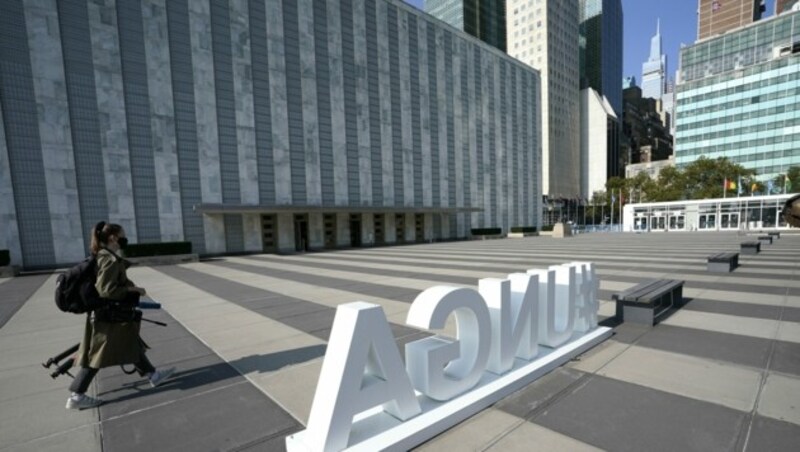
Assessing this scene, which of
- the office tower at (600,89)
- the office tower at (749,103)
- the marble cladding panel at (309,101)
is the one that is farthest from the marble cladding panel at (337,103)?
the office tower at (749,103)

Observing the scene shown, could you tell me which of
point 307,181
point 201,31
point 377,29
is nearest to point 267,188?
point 307,181

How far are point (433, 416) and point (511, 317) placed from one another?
1411 mm

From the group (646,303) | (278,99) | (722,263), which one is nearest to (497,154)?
(278,99)

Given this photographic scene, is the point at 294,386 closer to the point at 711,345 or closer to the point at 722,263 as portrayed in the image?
the point at 711,345

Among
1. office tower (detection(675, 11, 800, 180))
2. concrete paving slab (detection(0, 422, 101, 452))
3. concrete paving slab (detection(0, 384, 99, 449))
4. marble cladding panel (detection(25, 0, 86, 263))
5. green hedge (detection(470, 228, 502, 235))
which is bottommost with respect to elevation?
green hedge (detection(470, 228, 502, 235))

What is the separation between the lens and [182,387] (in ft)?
12.5

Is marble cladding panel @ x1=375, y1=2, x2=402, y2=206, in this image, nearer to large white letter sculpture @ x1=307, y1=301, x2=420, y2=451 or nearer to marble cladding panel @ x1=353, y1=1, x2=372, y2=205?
marble cladding panel @ x1=353, y1=1, x2=372, y2=205

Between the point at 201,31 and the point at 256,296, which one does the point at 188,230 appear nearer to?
the point at 201,31

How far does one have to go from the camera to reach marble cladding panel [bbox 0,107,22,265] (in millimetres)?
18672

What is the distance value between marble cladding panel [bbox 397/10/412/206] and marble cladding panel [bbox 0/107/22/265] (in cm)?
2797

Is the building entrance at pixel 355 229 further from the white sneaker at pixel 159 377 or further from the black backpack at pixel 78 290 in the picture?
the black backpack at pixel 78 290

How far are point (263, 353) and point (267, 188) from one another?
82.8ft

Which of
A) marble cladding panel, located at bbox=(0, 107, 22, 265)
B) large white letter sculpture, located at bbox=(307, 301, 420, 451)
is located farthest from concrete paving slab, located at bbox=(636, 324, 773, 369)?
marble cladding panel, located at bbox=(0, 107, 22, 265)

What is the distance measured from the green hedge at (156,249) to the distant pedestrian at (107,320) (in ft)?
64.4
